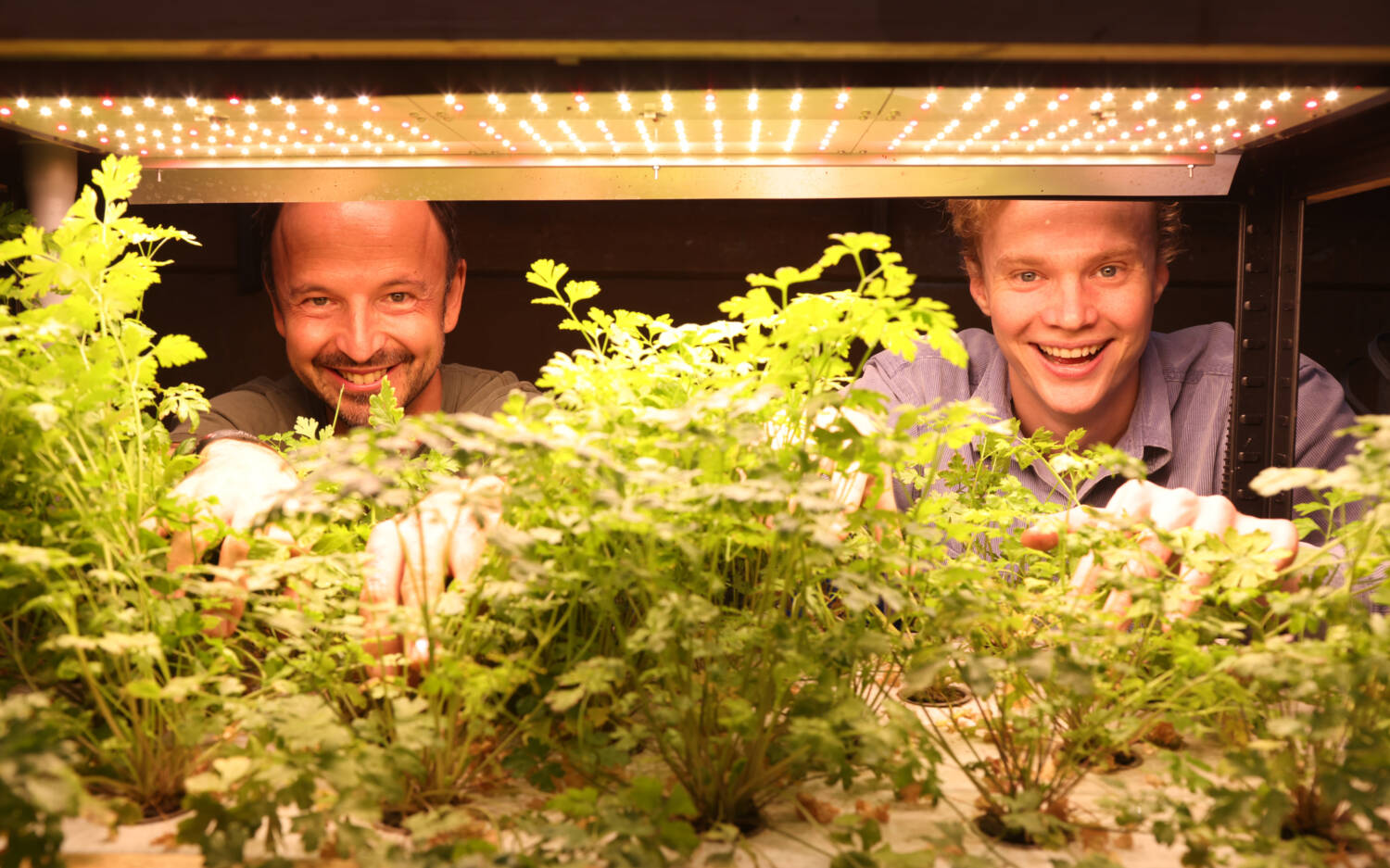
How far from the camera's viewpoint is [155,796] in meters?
1.26

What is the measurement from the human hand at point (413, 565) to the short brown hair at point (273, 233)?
1.04m

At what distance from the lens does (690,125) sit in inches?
66.0

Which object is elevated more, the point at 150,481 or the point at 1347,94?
the point at 1347,94

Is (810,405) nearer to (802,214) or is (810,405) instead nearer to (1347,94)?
(1347,94)

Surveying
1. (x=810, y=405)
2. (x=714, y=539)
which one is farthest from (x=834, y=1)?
(x=714, y=539)

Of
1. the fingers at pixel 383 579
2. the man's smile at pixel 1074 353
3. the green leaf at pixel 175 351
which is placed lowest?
the fingers at pixel 383 579

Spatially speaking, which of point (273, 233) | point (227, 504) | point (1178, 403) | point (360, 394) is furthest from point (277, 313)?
point (1178, 403)

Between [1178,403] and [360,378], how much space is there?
2286 millimetres

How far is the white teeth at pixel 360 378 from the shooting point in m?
2.47

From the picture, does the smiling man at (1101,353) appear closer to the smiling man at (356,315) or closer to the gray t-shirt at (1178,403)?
the gray t-shirt at (1178,403)

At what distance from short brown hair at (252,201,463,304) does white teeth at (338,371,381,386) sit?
0.28 metres

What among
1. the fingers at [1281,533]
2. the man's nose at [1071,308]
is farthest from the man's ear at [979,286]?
the fingers at [1281,533]

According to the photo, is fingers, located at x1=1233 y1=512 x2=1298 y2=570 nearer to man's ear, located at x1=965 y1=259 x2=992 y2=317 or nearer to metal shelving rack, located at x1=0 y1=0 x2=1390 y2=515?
metal shelving rack, located at x1=0 y1=0 x2=1390 y2=515

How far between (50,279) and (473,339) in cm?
117
